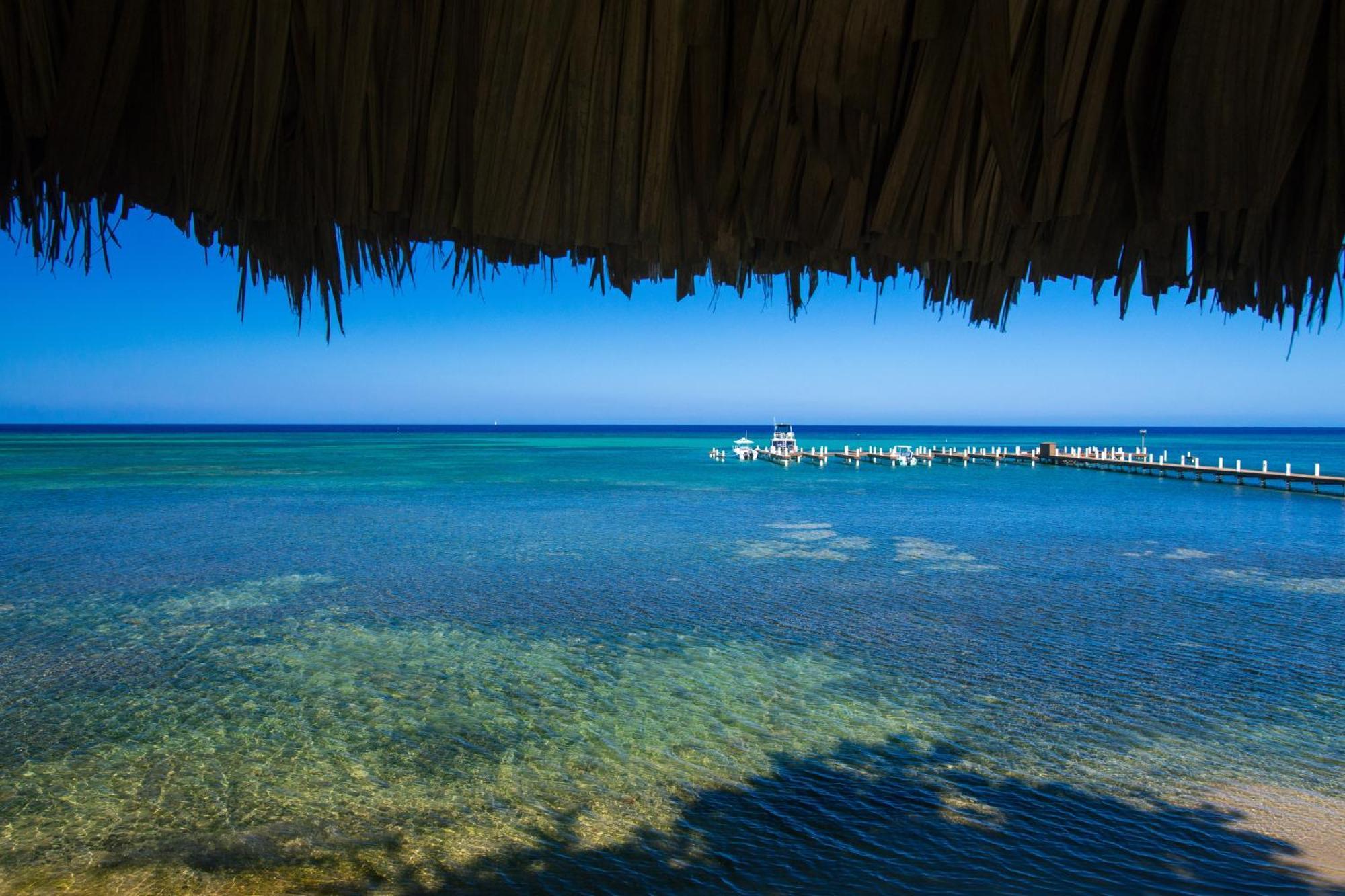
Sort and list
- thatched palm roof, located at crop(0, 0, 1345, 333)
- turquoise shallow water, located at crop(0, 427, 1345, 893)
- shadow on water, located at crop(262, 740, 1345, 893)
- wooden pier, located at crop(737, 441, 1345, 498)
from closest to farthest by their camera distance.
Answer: thatched palm roof, located at crop(0, 0, 1345, 333) → shadow on water, located at crop(262, 740, 1345, 893) → turquoise shallow water, located at crop(0, 427, 1345, 893) → wooden pier, located at crop(737, 441, 1345, 498)

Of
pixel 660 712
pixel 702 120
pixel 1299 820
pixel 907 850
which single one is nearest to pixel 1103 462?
pixel 1299 820

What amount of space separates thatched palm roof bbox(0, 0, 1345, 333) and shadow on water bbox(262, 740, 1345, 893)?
169 inches

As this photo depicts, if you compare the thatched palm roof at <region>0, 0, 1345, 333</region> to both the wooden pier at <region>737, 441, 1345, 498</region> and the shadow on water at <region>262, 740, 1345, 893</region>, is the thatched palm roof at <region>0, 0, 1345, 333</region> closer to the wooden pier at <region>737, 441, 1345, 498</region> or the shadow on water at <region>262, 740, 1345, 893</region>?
the shadow on water at <region>262, 740, 1345, 893</region>

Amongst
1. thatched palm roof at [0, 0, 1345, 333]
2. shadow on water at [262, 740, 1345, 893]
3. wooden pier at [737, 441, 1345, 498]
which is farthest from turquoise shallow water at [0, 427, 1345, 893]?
wooden pier at [737, 441, 1345, 498]

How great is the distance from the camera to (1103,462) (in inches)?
1620

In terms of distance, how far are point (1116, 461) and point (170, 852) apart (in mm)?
43661

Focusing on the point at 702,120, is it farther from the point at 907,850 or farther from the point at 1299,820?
the point at 1299,820

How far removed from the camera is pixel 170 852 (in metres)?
4.83

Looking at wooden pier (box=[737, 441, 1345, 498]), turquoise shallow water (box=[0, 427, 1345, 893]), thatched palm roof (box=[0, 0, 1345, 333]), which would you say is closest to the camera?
thatched palm roof (box=[0, 0, 1345, 333])

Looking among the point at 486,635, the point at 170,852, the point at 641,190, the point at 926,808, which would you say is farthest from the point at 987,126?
the point at 486,635

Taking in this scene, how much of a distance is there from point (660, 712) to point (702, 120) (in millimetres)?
6669

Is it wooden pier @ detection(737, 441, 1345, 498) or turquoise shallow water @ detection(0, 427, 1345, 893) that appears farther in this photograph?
wooden pier @ detection(737, 441, 1345, 498)

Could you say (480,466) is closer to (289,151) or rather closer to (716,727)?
(716,727)

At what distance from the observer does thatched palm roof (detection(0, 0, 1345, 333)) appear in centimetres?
127
